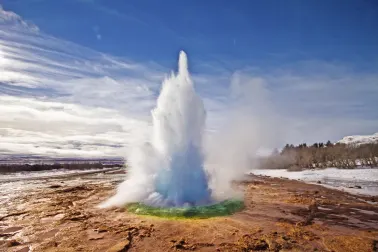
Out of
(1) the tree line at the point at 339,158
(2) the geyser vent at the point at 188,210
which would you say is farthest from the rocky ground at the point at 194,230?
(1) the tree line at the point at 339,158

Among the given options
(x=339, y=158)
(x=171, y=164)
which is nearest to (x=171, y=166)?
(x=171, y=164)

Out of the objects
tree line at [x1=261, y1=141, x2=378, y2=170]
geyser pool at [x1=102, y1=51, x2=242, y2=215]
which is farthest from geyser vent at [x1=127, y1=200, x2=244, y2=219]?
tree line at [x1=261, y1=141, x2=378, y2=170]

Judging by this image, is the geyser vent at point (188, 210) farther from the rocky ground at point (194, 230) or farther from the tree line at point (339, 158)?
the tree line at point (339, 158)

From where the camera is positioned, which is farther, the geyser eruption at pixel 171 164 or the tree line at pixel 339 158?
the tree line at pixel 339 158

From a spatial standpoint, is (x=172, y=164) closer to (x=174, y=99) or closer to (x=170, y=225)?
(x=174, y=99)

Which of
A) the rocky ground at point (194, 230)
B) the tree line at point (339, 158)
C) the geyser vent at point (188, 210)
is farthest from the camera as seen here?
the tree line at point (339, 158)

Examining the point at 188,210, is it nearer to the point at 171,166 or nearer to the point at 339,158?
the point at 171,166

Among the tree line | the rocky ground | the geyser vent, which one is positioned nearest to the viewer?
the rocky ground

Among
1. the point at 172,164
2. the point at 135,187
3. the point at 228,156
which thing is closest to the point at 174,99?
the point at 172,164

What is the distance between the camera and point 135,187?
1689cm

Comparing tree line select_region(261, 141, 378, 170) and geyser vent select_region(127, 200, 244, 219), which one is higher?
tree line select_region(261, 141, 378, 170)

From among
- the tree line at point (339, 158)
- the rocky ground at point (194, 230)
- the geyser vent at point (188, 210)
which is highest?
the tree line at point (339, 158)

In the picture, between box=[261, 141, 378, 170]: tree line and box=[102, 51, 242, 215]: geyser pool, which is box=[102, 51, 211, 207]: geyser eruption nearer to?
box=[102, 51, 242, 215]: geyser pool

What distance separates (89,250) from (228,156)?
34574 millimetres
